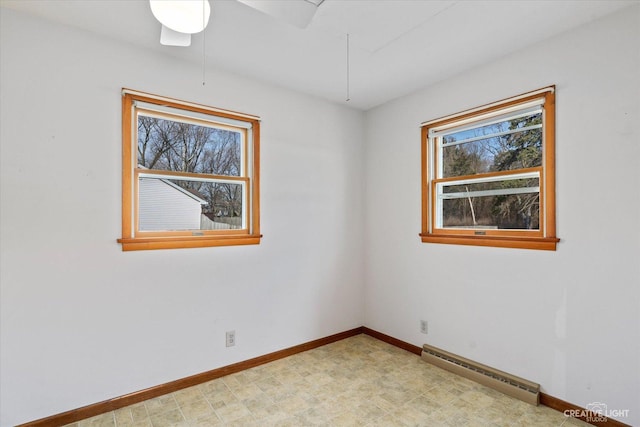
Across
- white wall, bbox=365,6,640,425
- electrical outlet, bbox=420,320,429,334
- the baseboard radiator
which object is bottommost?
the baseboard radiator

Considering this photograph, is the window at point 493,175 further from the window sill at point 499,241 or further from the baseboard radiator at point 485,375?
the baseboard radiator at point 485,375

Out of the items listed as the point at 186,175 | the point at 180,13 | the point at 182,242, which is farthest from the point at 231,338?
the point at 180,13

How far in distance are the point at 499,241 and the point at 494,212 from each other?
27 centimetres

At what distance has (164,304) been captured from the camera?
2498mm

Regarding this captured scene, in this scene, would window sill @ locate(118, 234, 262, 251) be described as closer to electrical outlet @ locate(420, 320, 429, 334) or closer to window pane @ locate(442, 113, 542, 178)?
electrical outlet @ locate(420, 320, 429, 334)

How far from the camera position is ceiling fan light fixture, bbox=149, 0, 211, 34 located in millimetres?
1342

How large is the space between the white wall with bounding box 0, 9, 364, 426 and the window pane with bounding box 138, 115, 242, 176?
0.22 meters

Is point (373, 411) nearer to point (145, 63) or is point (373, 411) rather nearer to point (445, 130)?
point (445, 130)

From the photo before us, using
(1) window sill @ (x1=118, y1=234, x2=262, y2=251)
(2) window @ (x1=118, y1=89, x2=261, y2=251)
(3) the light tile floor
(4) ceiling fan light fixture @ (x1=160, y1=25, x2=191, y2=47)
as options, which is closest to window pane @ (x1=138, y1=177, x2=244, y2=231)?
(2) window @ (x1=118, y1=89, x2=261, y2=251)

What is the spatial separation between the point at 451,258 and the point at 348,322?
1.41 m

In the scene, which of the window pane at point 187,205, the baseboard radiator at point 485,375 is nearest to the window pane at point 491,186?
the baseboard radiator at point 485,375

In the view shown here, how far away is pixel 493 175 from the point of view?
270cm

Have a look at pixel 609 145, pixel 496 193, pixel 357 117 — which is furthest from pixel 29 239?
pixel 609 145

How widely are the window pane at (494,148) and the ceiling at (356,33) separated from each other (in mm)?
552
